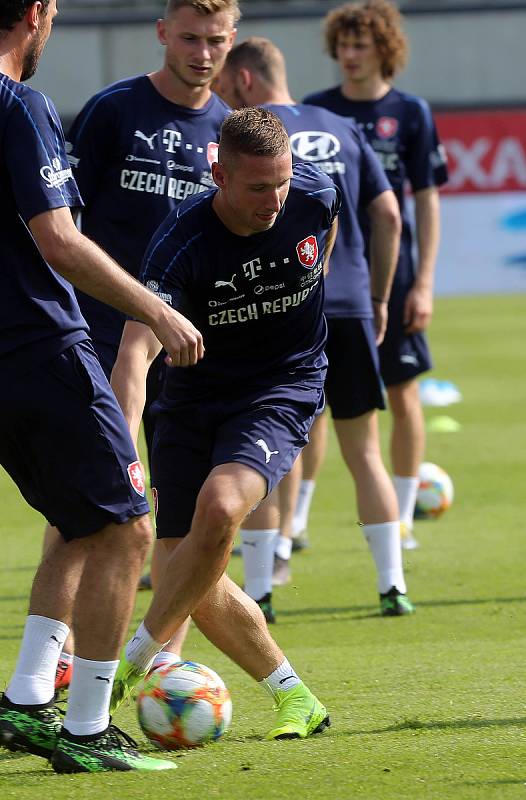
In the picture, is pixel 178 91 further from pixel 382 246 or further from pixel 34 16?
pixel 34 16

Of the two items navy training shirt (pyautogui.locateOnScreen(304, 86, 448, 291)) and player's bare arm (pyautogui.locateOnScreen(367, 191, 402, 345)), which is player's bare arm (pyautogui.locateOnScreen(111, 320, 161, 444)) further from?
navy training shirt (pyautogui.locateOnScreen(304, 86, 448, 291))

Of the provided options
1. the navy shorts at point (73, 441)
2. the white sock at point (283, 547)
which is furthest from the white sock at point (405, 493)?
the navy shorts at point (73, 441)

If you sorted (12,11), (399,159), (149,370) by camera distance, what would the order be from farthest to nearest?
1. (399,159)
2. (149,370)
3. (12,11)

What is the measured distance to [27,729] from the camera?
14.2 feet

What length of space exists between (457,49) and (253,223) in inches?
1115

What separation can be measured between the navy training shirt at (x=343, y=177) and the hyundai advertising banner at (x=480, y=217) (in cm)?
1785

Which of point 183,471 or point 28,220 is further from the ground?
point 28,220

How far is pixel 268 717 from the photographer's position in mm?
4898

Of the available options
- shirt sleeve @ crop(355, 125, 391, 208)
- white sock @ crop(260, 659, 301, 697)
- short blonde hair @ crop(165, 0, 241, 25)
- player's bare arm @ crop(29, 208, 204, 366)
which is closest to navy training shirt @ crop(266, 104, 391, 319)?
shirt sleeve @ crop(355, 125, 391, 208)

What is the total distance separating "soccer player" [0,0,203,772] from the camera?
12.8 ft

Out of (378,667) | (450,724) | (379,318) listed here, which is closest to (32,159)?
(450,724)

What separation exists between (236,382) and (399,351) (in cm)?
326

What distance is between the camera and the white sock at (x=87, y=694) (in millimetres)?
4168

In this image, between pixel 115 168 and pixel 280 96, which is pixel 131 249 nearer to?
pixel 115 168
